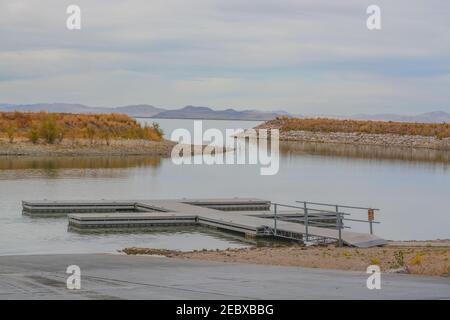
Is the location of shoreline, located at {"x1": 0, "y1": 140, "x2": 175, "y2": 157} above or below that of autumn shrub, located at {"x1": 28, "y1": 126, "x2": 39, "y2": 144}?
below

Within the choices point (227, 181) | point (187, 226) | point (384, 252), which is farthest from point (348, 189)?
point (384, 252)

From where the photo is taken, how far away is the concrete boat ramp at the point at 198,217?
21.5m

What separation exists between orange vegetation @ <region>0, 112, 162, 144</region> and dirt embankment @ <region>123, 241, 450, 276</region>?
41633 mm

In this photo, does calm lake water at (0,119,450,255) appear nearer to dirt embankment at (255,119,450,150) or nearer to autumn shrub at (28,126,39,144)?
autumn shrub at (28,126,39,144)

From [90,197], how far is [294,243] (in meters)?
12.5

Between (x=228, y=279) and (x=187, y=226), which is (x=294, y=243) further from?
(x=228, y=279)

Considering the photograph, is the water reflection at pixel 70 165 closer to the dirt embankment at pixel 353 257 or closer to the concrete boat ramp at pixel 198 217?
the concrete boat ramp at pixel 198 217

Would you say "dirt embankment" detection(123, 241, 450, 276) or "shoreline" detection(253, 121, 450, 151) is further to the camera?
"shoreline" detection(253, 121, 450, 151)

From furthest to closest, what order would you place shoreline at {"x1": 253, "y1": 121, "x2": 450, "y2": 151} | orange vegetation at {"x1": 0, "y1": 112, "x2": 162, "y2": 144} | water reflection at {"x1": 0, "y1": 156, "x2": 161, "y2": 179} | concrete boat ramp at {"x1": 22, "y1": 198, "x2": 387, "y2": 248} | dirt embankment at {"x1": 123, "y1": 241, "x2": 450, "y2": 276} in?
shoreline at {"x1": 253, "y1": 121, "x2": 450, "y2": 151}
orange vegetation at {"x1": 0, "y1": 112, "x2": 162, "y2": 144}
water reflection at {"x1": 0, "y1": 156, "x2": 161, "y2": 179}
concrete boat ramp at {"x1": 22, "y1": 198, "x2": 387, "y2": 248}
dirt embankment at {"x1": 123, "y1": 241, "x2": 450, "y2": 276}

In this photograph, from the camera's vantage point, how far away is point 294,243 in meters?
21.6

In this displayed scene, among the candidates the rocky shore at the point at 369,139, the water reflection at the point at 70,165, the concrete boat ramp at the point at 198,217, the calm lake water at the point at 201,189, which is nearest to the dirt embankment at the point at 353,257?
the concrete boat ramp at the point at 198,217

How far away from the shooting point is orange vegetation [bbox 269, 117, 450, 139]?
101000mm

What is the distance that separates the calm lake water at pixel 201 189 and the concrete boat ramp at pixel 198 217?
68cm

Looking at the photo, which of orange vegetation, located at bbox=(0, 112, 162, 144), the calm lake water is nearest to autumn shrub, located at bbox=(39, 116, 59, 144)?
orange vegetation, located at bbox=(0, 112, 162, 144)
